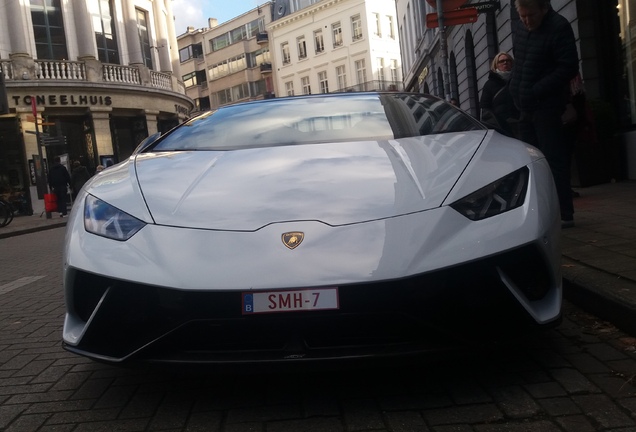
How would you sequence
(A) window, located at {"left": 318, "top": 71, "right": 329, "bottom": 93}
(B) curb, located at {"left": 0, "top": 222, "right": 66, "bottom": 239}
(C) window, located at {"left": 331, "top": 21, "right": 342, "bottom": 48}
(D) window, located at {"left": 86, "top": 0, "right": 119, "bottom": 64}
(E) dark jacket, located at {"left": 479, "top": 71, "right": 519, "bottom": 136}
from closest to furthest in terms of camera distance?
1. (E) dark jacket, located at {"left": 479, "top": 71, "right": 519, "bottom": 136}
2. (B) curb, located at {"left": 0, "top": 222, "right": 66, "bottom": 239}
3. (D) window, located at {"left": 86, "top": 0, "right": 119, "bottom": 64}
4. (C) window, located at {"left": 331, "top": 21, "right": 342, "bottom": 48}
5. (A) window, located at {"left": 318, "top": 71, "right": 329, "bottom": 93}

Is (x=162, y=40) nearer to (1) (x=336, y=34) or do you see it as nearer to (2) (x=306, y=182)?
(1) (x=336, y=34)

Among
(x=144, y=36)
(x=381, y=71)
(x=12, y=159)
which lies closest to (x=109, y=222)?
(x=12, y=159)

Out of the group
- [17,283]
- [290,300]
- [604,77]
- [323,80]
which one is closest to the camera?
[290,300]

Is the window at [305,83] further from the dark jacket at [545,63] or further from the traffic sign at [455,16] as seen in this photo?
the dark jacket at [545,63]

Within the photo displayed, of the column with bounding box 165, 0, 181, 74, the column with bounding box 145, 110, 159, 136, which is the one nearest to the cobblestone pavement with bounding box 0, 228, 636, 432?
the column with bounding box 145, 110, 159, 136

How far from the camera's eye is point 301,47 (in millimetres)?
61781

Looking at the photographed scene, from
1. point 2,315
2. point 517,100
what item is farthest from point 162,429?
point 517,100

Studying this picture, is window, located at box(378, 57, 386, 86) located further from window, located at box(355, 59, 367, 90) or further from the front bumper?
the front bumper

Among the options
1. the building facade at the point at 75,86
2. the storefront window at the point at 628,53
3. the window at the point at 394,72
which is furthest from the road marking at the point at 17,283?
the window at the point at 394,72

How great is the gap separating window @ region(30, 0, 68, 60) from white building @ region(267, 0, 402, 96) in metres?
29.8

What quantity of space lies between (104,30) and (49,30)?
8.74ft

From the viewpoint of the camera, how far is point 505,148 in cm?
303

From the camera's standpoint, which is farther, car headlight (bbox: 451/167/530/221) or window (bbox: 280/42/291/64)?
window (bbox: 280/42/291/64)

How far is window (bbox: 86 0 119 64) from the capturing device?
29359mm
